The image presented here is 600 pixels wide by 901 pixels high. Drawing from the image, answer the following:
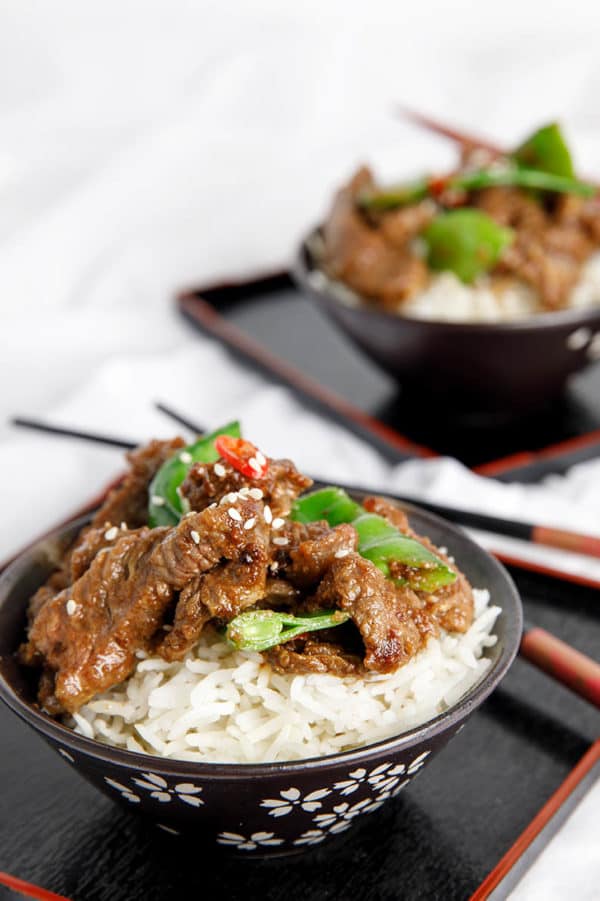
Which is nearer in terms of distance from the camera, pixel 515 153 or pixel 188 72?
pixel 515 153

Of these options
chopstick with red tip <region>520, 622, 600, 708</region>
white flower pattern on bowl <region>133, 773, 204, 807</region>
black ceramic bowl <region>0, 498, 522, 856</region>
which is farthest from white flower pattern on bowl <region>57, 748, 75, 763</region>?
chopstick with red tip <region>520, 622, 600, 708</region>

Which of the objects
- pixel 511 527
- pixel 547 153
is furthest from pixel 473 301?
pixel 511 527

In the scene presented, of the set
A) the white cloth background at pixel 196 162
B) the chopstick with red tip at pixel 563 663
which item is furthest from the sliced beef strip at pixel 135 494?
the white cloth background at pixel 196 162

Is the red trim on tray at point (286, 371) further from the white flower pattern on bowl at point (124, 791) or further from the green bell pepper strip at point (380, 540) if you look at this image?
the white flower pattern on bowl at point (124, 791)

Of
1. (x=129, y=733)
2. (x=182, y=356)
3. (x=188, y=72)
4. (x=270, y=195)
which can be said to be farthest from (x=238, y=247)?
(x=129, y=733)

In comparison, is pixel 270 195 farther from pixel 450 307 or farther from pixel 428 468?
pixel 428 468

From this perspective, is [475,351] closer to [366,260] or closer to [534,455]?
[534,455]
